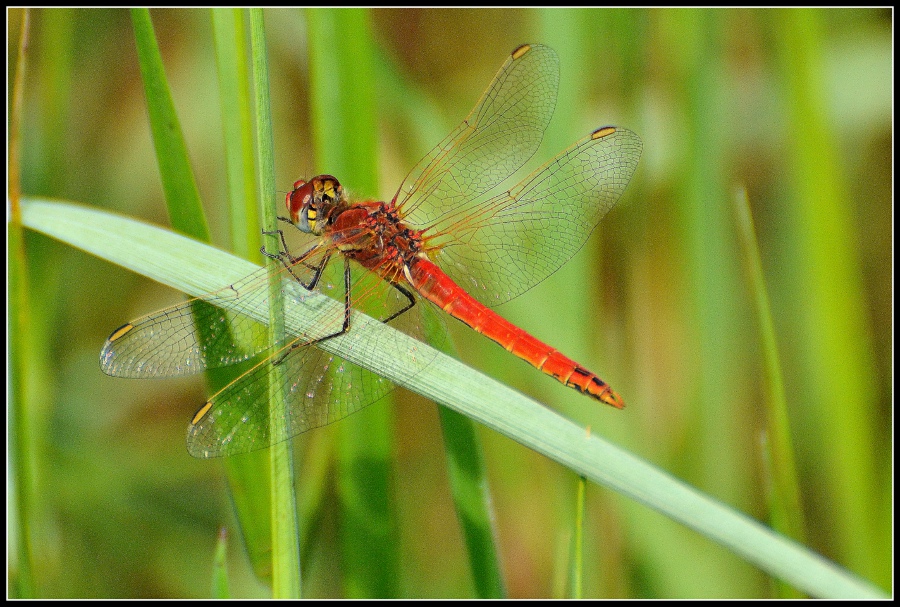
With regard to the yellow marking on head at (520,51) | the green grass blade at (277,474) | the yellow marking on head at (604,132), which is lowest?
the green grass blade at (277,474)

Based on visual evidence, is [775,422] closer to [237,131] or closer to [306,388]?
[306,388]

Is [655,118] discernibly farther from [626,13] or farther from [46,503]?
[46,503]

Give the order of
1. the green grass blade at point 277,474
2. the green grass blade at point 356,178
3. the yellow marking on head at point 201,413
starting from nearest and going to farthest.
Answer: the green grass blade at point 277,474, the yellow marking on head at point 201,413, the green grass blade at point 356,178

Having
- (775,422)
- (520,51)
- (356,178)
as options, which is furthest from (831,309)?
(356,178)

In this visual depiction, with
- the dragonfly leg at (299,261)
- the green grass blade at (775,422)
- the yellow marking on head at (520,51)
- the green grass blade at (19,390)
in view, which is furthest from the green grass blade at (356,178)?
the green grass blade at (775,422)

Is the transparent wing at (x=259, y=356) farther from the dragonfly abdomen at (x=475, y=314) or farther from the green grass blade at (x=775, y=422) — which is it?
the green grass blade at (x=775, y=422)

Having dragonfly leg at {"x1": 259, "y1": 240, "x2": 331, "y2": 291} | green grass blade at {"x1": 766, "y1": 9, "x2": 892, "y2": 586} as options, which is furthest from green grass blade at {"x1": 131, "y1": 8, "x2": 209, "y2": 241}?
Answer: green grass blade at {"x1": 766, "y1": 9, "x2": 892, "y2": 586}

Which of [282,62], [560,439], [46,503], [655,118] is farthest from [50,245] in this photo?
[655,118]
